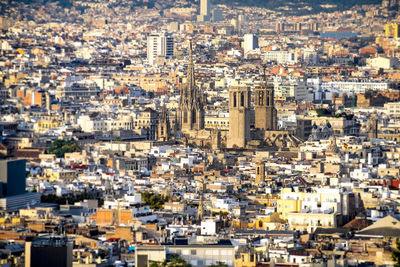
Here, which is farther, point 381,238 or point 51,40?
point 51,40

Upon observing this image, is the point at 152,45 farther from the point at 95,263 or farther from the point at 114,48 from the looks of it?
the point at 95,263

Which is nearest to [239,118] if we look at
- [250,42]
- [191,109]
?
[191,109]

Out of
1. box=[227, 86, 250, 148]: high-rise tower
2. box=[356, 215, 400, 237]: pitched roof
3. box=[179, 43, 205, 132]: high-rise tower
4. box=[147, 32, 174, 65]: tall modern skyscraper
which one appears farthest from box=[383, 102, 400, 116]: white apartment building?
box=[356, 215, 400, 237]: pitched roof

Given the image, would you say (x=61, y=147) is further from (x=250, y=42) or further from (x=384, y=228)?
(x=250, y=42)

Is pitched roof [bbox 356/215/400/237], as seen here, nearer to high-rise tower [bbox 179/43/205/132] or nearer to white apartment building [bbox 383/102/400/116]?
high-rise tower [bbox 179/43/205/132]

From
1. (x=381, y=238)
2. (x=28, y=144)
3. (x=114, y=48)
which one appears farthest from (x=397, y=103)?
(x=381, y=238)

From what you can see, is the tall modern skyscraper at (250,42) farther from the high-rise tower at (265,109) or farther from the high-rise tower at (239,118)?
the high-rise tower at (239,118)
